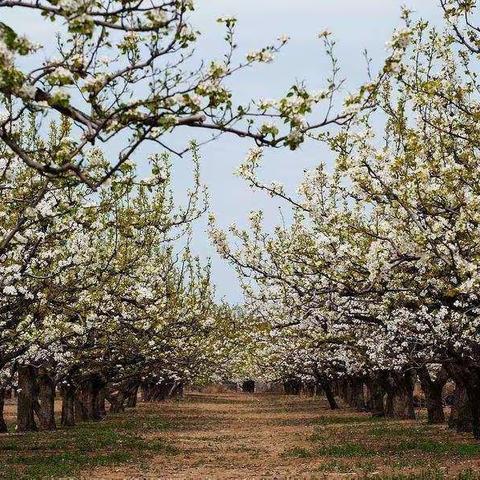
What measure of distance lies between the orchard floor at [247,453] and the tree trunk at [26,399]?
60.8 inches

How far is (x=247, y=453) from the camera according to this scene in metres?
30.3

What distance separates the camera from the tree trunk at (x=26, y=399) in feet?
124

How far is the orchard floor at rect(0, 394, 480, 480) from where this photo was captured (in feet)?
74.9

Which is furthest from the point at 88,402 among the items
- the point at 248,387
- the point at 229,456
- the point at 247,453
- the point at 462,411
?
the point at 248,387

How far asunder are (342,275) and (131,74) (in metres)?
11.9

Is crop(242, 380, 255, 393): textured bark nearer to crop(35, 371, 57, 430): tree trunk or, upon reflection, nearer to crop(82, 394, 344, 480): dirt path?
crop(82, 394, 344, 480): dirt path

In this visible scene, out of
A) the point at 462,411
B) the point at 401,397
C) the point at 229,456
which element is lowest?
the point at 229,456

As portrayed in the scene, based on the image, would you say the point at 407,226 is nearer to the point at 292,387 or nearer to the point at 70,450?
the point at 70,450

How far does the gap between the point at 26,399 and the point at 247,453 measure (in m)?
12.9

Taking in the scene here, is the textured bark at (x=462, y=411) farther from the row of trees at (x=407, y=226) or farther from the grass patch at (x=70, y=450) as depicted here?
the grass patch at (x=70, y=450)

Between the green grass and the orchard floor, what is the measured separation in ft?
0.10

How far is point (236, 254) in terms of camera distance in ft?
83.9

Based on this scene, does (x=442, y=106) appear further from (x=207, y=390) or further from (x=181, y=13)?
(x=207, y=390)

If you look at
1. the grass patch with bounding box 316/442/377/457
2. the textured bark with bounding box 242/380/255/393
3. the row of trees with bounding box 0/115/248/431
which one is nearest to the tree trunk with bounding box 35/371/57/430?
the row of trees with bounding box 0/115/248/431
